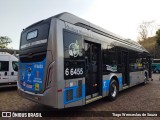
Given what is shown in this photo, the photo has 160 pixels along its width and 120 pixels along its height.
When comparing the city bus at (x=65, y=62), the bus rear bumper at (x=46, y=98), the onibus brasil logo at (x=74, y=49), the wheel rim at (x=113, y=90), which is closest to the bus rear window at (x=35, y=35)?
the city bus at (x=65, y=62)

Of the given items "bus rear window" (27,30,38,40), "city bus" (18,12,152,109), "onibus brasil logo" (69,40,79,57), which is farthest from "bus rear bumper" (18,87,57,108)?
"bus rear window" (27,30,38,40)

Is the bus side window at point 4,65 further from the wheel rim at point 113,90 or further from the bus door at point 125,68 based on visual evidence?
the bus door at point 125,68

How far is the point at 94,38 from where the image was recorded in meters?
6.15

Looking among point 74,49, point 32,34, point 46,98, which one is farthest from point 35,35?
point 46,98

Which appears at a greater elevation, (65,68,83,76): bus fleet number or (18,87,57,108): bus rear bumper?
(65,68,83,76): bus fleet number

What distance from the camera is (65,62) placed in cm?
457

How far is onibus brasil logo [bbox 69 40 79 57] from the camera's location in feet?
15.9

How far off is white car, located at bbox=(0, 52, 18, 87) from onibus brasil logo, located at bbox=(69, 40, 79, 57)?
681 cm

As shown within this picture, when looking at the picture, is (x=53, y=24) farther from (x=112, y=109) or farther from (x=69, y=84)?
(x=112, y=109)

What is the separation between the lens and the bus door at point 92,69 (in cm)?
577

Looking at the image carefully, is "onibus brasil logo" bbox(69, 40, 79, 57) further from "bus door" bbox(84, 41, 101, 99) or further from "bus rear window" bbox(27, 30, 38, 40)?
"bus rear window" bbox(27, 30, 38, 40)

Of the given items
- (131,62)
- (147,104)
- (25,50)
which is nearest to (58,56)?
(25,50)

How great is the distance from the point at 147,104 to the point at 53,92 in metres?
4.55

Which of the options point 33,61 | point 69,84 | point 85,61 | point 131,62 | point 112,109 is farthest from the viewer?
point 131,62
